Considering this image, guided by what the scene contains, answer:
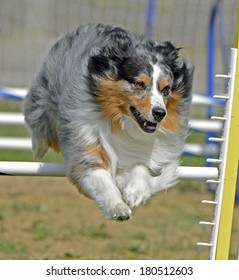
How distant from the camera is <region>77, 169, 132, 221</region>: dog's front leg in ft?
15.7

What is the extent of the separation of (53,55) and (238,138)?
151 cm

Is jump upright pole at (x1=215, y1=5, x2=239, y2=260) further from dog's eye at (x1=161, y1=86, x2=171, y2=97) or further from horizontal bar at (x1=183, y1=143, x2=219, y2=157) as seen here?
horizontal bar at (x1=183, y1=143, x2=219, y2=157)

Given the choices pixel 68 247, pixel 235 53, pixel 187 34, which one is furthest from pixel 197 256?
pixel 187 34

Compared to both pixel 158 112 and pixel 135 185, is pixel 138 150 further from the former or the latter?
pixel 158 112

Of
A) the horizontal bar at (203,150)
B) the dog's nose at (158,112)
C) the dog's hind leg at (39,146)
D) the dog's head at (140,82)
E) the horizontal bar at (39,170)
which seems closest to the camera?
the dog's nose at (158,112)

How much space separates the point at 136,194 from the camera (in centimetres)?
498

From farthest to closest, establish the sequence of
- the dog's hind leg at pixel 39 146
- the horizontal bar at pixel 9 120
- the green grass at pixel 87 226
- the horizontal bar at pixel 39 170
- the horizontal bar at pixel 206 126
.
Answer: the horizontal bar at pixel 206 126 → the green grass at pixel 87 226 → the horizontal bar at pixel 9 120 → the dog's hind leg at pixel 39 146 → the horizontal bar at pixel 39 170

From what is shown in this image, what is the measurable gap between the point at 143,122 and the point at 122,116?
0.51ft

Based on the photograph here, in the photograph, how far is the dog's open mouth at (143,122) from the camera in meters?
4.90

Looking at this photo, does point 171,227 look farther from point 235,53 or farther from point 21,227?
point 235,53

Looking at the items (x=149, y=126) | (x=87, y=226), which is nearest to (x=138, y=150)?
(x=149, y=126)

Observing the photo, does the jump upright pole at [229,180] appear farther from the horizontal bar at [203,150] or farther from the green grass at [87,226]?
the horizontal bar at [203,150]

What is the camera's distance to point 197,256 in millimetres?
7781

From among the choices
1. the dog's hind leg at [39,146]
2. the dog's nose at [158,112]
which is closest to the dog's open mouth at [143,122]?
the dog's nose at [158,112]
